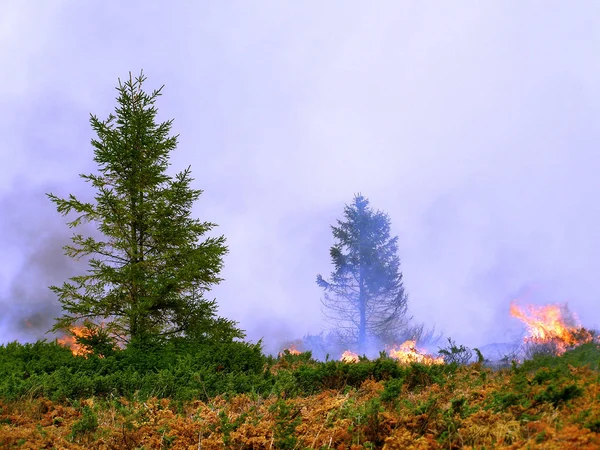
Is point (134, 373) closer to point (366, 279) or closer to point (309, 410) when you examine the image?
point (309, 410)

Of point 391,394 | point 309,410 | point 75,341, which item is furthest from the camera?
point 75,341

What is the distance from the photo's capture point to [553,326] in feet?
63.8

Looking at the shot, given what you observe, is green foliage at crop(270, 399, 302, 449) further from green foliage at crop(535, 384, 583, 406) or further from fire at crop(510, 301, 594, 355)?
fire at crop(510, 301, 594, 355)

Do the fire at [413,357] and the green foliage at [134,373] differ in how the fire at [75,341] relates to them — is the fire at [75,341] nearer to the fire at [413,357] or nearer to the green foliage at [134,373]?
the green foliage at [134,373]

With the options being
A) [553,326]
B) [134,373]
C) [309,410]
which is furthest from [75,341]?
[553,326]

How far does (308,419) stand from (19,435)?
326 centimetres

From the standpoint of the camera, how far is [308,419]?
536 centimetres

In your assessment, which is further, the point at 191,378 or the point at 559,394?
the point at 191,378

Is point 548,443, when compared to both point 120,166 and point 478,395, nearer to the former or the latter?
point 478,395

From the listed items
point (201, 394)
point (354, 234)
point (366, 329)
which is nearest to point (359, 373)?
point (201, 394)

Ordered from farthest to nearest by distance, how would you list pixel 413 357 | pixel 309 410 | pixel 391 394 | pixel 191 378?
1. pixel 413 357
2. pixel 191 378
3. pixel 309 410
4. pixel 391 394

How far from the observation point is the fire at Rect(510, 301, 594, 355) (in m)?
16.6

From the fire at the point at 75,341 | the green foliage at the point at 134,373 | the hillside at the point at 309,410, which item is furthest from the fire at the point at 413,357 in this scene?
the fire at the point at 75,341

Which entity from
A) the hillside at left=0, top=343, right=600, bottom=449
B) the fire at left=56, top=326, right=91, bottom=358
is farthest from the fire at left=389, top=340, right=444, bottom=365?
the fire at left=56, top=326, right=91, bottom=358
